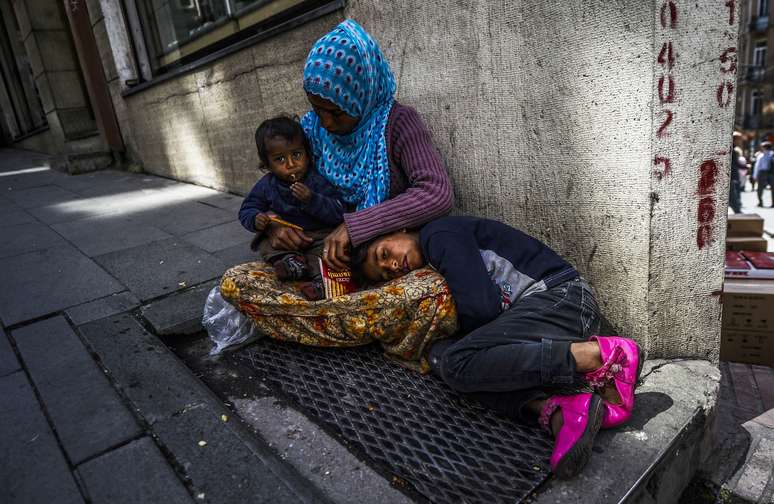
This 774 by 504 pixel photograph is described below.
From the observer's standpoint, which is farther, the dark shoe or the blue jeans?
the dark shoe

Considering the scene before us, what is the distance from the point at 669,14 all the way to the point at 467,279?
3.61 ft

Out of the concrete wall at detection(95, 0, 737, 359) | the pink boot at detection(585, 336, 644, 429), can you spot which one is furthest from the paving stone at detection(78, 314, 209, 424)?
the concrete wall at detection(95, 0, 737, 359)

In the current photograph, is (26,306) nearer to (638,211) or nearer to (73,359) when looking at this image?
(73,359)

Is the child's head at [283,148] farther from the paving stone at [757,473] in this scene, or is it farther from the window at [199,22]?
the paving stone at [757,473]

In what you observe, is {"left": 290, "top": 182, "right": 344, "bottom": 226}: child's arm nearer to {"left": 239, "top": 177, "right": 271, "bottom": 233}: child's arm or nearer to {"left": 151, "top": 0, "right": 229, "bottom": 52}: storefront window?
{"left": 239, "top": 177, "right": 271, "bottom": 233}: child's arm

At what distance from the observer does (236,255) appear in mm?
3232

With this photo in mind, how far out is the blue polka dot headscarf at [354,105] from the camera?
6.75 ft

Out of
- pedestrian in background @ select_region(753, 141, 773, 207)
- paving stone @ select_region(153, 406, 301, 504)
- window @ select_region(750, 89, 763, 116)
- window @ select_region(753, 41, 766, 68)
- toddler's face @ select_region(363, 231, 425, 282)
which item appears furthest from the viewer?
window @ select_region(750, 89, 763, 116)

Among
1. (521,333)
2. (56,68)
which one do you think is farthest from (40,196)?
(521,333)

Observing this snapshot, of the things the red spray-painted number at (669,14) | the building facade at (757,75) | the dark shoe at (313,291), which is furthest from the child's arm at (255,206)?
the building facade at (757,75)

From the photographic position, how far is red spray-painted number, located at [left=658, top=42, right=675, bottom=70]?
5.16 feet

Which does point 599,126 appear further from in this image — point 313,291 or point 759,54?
point 759,54

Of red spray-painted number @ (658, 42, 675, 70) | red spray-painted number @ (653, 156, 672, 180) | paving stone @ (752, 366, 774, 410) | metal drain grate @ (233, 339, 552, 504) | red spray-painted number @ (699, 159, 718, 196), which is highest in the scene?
red spray-painted number @ (658, 42, 675, 70)

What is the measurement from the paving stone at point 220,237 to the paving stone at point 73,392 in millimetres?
1254
